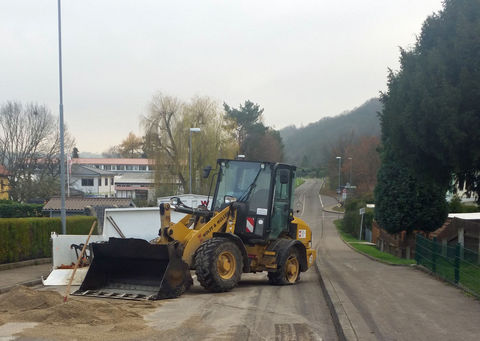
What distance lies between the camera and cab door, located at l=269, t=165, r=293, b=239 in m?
13.9

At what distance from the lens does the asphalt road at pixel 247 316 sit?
8.16 meters

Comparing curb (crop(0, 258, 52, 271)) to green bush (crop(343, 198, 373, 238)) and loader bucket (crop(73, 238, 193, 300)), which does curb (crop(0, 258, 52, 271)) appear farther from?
green bush (crop(343, 198, 373, 238))

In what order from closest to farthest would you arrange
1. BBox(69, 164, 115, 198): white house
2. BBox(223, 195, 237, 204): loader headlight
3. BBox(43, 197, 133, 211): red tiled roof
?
BBox(223, 195, 237, 204): loader headlight → BBox(43, 197, 133, 211): red tiled roof → BBox(69, 164, 115, 198): white house

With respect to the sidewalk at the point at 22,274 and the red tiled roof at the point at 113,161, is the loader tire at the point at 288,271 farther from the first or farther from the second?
the red tiled roof at the point at 113,161

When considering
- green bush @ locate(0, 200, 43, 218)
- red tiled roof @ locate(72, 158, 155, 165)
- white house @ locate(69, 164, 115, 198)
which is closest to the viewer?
green bush @ locate(0, 200, 43, 218)

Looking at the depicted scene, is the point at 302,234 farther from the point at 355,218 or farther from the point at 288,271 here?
the point at 355,218

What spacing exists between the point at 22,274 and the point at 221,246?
7.68 meters

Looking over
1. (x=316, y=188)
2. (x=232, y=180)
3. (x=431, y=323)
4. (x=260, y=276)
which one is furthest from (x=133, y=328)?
(x=316, y=188)

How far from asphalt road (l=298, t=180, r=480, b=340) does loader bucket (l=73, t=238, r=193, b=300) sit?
3.10 m

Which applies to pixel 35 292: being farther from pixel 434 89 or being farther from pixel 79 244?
pixel 434 89

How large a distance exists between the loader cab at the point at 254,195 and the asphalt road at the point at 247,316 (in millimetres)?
1421

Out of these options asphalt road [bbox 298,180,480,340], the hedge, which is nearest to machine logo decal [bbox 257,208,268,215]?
asphalt road [bbox 298,180,480,340]

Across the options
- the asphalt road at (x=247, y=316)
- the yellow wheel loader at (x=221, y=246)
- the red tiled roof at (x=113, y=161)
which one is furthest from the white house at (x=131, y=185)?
the asphalt road at (x=247, y=316)

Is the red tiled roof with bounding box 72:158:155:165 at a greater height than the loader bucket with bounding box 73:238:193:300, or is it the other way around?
the red tiled roof with bounding box 72:158:155:165
